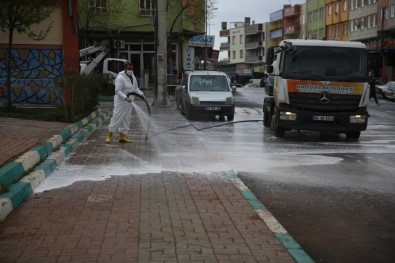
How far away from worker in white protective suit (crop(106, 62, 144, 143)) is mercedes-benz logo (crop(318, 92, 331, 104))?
16.2ft

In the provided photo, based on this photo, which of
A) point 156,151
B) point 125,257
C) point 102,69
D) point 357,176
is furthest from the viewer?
point 102,69

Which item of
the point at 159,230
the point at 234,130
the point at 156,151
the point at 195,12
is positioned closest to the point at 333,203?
the point at 159,230

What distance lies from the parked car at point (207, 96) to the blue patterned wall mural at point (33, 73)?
16.4 feet

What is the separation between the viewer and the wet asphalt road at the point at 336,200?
5.47m

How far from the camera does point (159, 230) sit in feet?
18.5

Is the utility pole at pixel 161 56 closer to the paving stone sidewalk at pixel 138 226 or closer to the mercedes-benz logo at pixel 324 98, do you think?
the mercedes-benz logo at pixel 324 98

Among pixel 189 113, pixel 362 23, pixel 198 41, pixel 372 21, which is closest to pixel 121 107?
pixel 189 113

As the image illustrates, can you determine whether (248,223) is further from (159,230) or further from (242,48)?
(242,48)

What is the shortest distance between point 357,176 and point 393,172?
89 cm

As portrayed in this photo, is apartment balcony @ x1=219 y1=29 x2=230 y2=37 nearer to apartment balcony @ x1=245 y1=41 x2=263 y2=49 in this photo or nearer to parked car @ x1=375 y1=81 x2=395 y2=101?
apartment balcony @ x1=245 y1=41 x2=263 y2=49

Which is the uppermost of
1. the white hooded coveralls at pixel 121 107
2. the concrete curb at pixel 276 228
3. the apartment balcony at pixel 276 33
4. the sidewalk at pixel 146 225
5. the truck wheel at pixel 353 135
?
the apartment balcony at pixel 276 33

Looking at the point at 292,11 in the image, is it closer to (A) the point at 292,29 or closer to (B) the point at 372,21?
(A) the point at 292,29

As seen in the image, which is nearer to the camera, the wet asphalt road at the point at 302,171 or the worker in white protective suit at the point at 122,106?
the wet asphalt road at the point at 302,171

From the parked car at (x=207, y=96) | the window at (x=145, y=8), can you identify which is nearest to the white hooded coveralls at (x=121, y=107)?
the parked car at (x=207, y=96)
